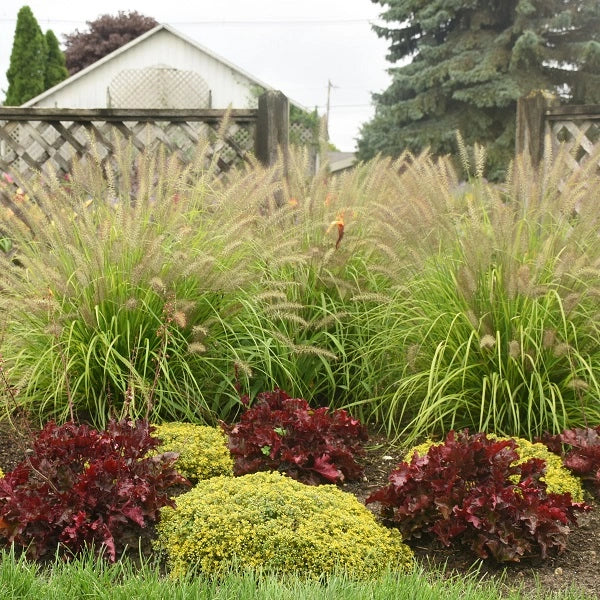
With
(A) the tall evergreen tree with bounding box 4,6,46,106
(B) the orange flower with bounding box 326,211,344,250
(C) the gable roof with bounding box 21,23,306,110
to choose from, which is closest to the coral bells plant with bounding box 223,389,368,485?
(B) the orange flower with bounding box 326,211,344,250

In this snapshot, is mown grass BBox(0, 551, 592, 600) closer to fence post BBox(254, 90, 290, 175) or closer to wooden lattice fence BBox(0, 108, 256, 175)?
wooden lattice fence BBox(0, 108, 256, 175)

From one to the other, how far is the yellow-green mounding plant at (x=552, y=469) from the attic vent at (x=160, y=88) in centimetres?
2269

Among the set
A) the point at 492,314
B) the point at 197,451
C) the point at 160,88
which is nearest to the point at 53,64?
the point at 160,88

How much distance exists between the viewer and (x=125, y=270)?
14.6 ft

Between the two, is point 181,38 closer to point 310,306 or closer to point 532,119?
point 532,119

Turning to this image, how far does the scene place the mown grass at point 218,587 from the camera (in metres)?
2.62

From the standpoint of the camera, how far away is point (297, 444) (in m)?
3.85

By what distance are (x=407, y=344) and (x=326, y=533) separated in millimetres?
1871

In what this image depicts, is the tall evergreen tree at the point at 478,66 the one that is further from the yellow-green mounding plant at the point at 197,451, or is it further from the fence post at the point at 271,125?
the yellow-green mounding plant at the point at 197,451

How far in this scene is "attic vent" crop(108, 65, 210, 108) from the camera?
25641mm

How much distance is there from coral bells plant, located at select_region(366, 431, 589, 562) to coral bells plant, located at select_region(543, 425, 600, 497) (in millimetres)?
388

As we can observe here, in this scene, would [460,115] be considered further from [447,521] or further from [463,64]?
[447,521]

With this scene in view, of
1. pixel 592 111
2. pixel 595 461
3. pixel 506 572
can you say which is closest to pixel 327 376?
pixel 595 461

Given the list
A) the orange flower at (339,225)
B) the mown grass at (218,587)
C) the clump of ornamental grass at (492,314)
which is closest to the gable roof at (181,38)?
the orange flower at (339,225)
